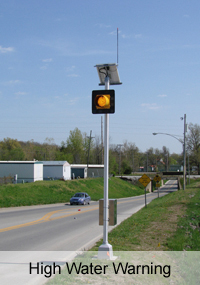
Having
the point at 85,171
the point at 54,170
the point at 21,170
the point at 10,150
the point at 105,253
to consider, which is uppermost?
the point at 10,150

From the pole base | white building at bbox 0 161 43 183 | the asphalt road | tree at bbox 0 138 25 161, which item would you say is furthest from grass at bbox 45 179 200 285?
tree at bbox 0 138 25 161

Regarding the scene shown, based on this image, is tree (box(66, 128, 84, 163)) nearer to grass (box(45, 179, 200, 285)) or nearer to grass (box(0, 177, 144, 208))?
grass (box(0, 177, 144, 208))

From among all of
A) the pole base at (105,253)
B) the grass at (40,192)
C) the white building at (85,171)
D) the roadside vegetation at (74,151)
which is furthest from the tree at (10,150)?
the pole base at (105,253)

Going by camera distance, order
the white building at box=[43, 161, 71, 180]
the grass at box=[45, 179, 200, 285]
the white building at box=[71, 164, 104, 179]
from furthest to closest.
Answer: the white building at box=[71, 164, 104, 179] < the white building at box=[43, 161, 71, 180] < the grass at box=[45, 179, 200, 285]

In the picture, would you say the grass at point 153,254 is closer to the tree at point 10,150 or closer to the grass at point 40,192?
the grass at point 40,192

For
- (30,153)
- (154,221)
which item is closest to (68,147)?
(30,153)

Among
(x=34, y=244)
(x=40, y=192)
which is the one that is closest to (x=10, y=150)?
(x=40, y=192)

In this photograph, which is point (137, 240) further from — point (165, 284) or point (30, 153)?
point (30, 153)

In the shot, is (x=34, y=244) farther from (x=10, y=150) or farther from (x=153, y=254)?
(x=10, y=150)

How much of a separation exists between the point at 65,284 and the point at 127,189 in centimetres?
6267

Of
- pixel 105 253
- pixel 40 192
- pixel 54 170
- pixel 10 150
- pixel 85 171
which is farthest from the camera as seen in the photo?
pixel 10 150

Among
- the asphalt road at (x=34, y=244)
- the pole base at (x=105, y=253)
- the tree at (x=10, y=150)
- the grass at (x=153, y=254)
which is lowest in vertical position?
the asphalt road at (x=34, y=244)

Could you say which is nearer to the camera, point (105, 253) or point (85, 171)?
point (105, 253)

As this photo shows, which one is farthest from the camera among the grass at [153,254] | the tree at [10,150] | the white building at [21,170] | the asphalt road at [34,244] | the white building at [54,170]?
the tree at [10,150]
